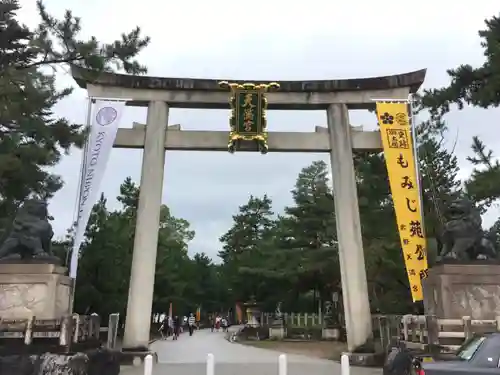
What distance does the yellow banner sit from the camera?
14.4m

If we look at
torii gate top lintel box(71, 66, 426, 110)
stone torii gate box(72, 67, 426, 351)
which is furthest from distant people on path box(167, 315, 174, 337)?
torii gate top lintel box(71, 66, 426, 110)

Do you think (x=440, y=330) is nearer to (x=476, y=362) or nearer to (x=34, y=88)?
(x=476, y=362)

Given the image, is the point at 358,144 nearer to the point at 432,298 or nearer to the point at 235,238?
the point at 432,298

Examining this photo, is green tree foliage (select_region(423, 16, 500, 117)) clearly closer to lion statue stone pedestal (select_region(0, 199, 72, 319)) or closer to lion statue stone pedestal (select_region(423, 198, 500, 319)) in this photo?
lion statue stone pedestal (select_region(423, 198, 500, 319))

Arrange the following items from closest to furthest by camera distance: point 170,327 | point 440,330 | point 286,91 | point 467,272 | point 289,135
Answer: point 440,330
point 467,272
point 289,135
point 286,91
point 170,327

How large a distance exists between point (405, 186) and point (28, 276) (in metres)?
10.1

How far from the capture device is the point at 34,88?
456 inches

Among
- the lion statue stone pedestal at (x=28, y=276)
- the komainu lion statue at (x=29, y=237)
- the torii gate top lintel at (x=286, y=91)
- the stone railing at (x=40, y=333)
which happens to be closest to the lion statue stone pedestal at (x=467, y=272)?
the torii gate top lintel at (x=286, y=91)

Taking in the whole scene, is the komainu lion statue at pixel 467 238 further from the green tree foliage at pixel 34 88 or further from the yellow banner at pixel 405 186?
the green tree foliage at pixel 34 88

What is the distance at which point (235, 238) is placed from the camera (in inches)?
2322

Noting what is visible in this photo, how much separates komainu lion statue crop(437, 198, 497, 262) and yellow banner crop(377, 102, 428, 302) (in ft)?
6.88

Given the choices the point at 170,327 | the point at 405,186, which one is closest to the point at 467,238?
the point at 405,186

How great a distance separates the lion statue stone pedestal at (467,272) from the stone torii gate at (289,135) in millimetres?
3203

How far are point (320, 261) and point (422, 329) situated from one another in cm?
1526
